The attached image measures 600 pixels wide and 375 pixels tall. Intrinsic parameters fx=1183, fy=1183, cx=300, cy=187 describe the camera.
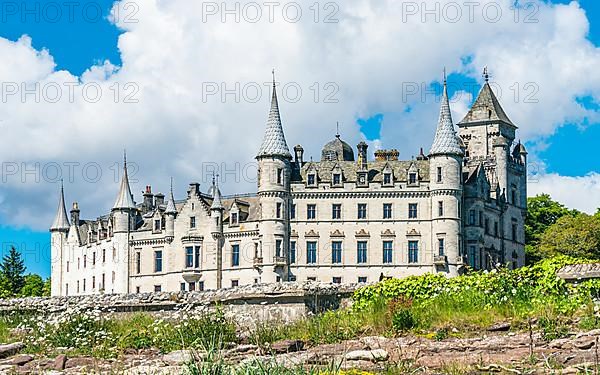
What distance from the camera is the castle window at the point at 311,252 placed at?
81.4m

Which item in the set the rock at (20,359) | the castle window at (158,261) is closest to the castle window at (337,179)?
the castle window at (158,261)

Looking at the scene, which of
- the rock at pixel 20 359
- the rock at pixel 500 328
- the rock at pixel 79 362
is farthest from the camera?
the rock at pixel 20 359

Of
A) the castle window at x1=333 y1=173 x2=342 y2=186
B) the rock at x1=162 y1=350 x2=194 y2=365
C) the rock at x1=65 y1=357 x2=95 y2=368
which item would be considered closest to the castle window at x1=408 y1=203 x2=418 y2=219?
the castle window at x1=333 y1=173 x2=342 y2=186

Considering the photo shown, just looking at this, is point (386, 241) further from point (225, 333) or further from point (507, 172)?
point (225, 333)

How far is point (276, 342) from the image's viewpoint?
17625mm

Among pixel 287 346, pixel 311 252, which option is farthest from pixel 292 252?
pixel 287 346

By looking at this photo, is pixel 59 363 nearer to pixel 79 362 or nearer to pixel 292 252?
pixel 79 362

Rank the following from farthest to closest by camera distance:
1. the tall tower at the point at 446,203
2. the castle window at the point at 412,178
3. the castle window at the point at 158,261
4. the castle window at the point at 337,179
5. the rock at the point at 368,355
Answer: the castle window at the point at 158,261
the castle window at the point at 337,179
the castle window at the point at 412,178
the tall tower at the point at 446,203
the rock at the point at 368,355

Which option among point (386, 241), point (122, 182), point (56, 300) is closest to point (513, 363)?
point (56, 300)

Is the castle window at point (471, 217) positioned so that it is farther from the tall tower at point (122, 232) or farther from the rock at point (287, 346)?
the rock at point (287, 346)

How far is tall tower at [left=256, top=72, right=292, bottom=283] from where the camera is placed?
80812 millimetres

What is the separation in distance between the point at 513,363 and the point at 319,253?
6734cm

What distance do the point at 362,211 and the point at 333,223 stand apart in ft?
7.10

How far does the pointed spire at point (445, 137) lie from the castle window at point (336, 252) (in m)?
9.06
